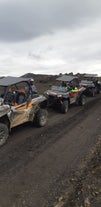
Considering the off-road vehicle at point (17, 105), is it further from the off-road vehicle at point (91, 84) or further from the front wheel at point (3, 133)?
the off-road vehicle at point (91, 84)

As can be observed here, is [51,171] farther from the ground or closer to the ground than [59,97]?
closer to the ground

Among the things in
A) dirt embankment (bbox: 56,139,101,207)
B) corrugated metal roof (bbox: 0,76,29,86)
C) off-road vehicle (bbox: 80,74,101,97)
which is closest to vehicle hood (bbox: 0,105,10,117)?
corrugated metal roof (bbox: 0,76,29,86)

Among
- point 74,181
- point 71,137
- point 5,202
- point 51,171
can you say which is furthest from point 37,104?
point 5,202

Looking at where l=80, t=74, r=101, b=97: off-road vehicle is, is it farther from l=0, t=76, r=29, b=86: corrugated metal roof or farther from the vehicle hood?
the vehicle hood

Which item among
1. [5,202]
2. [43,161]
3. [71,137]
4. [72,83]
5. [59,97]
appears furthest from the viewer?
[72,83]

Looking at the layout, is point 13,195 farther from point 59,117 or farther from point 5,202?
point 59,117

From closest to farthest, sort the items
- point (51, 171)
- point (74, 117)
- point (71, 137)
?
1. point (51, 171)
2. point (71, 137)
3. point (74, 117)

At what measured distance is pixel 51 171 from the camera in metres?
6.11

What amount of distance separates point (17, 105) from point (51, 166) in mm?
2844

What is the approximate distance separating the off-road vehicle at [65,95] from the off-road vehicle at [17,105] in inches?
107

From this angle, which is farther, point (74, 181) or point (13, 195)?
point (74, 181)

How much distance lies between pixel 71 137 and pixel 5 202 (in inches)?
165

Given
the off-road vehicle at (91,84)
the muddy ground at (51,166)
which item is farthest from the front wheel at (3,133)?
the off-road vehicle at (91,84)

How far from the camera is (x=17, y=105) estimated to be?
337 inches
